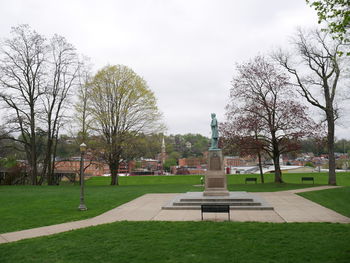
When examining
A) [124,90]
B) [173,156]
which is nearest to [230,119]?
[124,90]

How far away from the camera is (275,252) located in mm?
7082

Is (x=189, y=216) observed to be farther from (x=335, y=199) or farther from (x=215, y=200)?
(x=335, y=199)

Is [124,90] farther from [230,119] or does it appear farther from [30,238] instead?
[30,238]

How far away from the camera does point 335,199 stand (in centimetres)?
1758

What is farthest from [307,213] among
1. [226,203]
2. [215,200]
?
[215,200]

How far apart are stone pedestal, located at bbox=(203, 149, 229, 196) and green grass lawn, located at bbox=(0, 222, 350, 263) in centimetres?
→ 773

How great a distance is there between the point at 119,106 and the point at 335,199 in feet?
73.5

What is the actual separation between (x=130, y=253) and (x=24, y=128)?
29.7 m

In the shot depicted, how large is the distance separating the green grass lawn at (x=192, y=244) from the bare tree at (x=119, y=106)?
2296 cm

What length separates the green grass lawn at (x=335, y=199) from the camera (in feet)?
45.3

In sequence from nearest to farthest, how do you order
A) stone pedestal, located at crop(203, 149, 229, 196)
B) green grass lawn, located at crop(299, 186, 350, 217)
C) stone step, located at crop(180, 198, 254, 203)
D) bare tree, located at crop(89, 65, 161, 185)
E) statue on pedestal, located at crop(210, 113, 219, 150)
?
green grass lawn, located at crop(299, 186, 350, 217)
stone step, located at crop(180, 198, 254, 203)
stone pedestal, located at crop(203, 149, 229, 196)
statue on pedestal, located at crop(210, 113, 219, 150)
bare tree, located at crop(89, 65, 161, 185)

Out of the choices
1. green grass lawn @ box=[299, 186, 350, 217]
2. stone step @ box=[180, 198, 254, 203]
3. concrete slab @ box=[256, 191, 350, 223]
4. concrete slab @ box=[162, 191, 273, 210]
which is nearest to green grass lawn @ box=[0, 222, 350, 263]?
concrete slab @ box=[256, 191, 350, 223]

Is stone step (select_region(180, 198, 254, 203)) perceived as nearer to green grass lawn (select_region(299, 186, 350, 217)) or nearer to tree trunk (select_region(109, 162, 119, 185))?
green grass lawn (select_region(299, 186, 350, 217))

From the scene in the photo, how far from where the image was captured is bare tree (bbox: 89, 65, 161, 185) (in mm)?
32344
